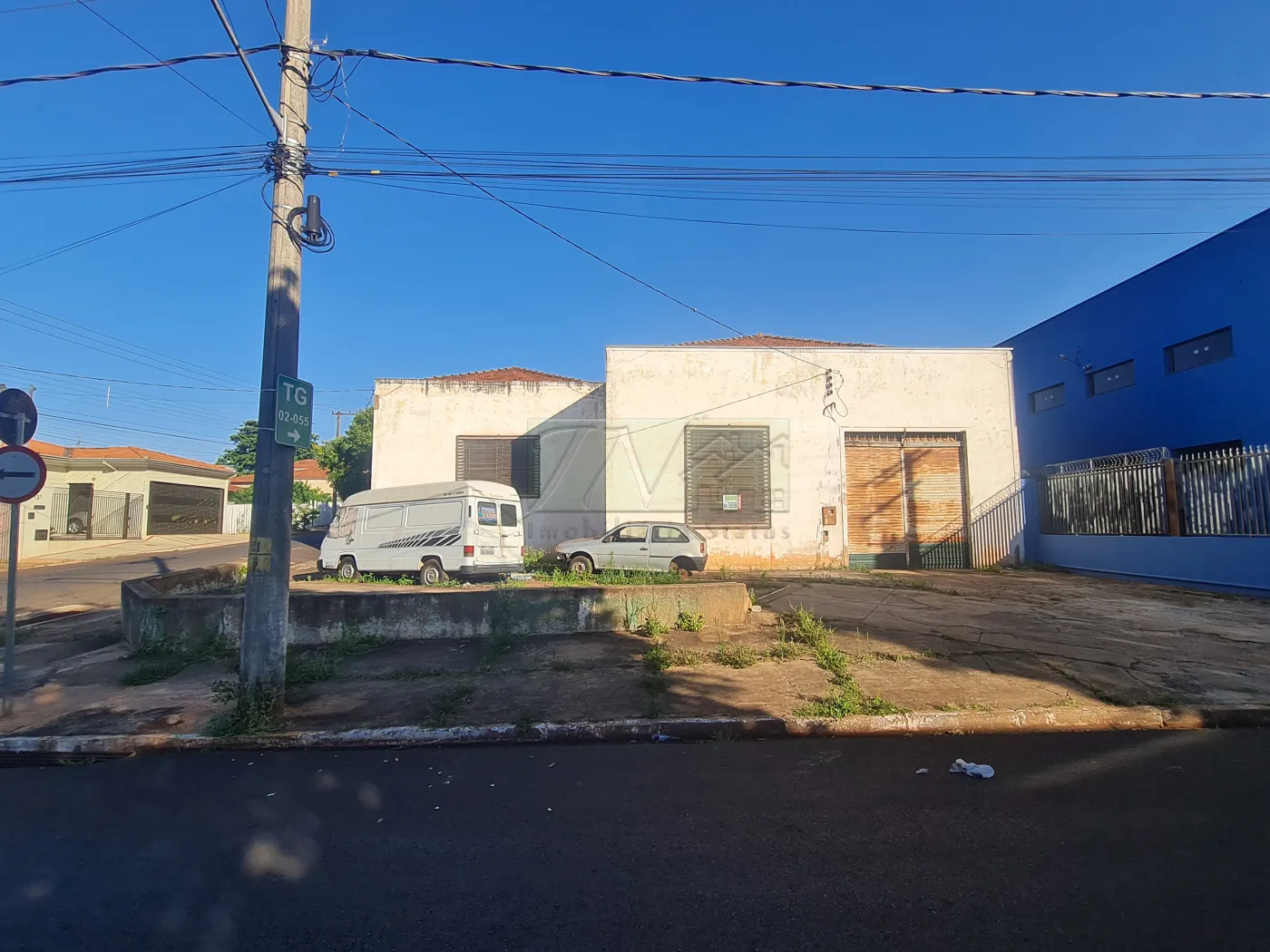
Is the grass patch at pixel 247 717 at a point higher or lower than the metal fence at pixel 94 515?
lower

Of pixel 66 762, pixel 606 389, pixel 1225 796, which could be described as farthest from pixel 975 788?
pixel 606 389

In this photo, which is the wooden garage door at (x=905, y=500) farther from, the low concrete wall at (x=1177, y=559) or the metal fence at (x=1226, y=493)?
the metal fence at (x=1226, y=493)

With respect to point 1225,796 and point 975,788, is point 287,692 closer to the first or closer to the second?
point 975,788

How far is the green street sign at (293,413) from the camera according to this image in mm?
5812

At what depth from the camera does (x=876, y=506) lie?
18453mm

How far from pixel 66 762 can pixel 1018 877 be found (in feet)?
21.5

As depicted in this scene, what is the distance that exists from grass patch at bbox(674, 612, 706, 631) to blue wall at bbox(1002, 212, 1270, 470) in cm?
1522

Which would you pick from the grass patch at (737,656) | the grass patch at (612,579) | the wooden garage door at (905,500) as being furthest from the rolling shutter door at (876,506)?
the grass patch at (737,656)

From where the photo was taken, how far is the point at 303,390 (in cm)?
611

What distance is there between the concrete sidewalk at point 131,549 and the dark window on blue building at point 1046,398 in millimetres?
32833

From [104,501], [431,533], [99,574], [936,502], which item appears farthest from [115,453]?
[936,502]

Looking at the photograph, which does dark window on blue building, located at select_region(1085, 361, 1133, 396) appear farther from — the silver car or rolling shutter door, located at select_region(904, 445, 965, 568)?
the silver car

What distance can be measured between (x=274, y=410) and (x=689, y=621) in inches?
220

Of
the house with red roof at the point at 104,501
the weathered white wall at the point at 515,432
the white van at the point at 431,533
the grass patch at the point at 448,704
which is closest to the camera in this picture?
the grass patch at the point at 448,704
